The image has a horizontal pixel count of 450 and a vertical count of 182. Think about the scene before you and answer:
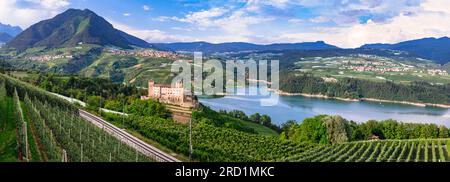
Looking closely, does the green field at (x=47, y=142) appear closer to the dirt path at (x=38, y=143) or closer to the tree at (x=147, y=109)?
the dirt path at (x=38, y=143)

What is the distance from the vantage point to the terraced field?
1046 cm

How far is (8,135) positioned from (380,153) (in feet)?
30.3

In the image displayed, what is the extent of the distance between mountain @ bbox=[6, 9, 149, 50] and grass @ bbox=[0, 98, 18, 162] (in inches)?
2680

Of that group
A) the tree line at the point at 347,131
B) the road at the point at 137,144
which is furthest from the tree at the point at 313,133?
the road at the point at 137,144

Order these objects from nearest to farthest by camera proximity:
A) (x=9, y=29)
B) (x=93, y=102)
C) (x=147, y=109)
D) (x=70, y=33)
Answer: (x=147, y=109), (x=93, y=102), (x=70, y=33), (x=9, y=29)

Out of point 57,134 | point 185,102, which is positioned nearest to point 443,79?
point 185,102

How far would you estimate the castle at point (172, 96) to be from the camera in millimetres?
24172

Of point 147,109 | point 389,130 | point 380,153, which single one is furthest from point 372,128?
point 147,109

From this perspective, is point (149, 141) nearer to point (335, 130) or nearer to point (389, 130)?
point (335, 130)

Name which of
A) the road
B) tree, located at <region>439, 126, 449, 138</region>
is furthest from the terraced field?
tree, located at <region>439, 126, 449, 138</region>

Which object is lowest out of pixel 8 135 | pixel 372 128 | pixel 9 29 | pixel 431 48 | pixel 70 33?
pixel 372 128

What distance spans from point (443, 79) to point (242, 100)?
124 ft

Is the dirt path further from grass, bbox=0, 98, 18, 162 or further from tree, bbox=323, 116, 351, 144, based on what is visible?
tree, bbox=323, 116, 351, 144

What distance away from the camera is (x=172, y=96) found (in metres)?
25.5
